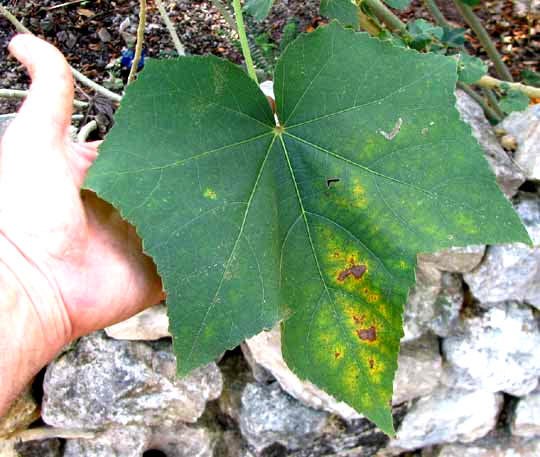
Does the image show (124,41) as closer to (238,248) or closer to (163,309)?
(163,309)

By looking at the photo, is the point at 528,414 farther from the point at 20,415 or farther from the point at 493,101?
the point at 20,415

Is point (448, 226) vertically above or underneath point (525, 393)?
above

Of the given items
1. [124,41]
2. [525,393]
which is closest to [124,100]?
[124,41]

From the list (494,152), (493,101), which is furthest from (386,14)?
(493,101)

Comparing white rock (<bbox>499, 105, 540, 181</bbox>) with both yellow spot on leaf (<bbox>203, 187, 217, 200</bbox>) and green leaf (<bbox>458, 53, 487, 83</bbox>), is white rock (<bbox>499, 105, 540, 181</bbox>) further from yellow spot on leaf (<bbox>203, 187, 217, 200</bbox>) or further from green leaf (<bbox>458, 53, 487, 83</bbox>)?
yellow spot on leaf (<bbox>203, 187, 217, 200</bbox>)

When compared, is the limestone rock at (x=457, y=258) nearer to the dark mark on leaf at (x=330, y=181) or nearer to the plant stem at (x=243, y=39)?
the dark mark on leaf at (x=330, y=181)

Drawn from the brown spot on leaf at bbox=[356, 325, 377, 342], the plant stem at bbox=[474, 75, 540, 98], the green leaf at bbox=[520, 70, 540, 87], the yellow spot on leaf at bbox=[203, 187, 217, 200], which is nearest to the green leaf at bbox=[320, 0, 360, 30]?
the plant stem at bbox=[474, 75, 540, 98]
